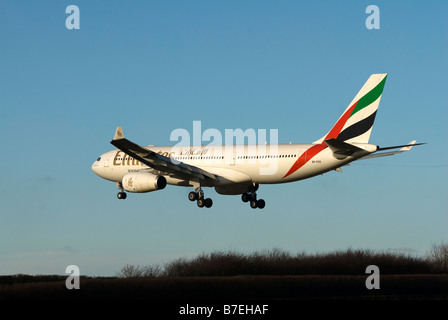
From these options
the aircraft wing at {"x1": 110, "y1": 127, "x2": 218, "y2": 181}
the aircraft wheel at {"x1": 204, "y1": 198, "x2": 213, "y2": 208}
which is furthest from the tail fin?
the aircraft wheel at {"x1": 204, "y1": 198, "x2": 213, "y2": 208}

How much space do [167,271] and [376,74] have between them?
19731 mm

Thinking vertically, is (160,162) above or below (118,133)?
below

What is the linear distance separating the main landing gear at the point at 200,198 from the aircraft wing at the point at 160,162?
1307 millimetres

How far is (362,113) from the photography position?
5928 cm

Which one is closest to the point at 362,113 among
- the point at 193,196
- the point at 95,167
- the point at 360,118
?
the point at 360,118

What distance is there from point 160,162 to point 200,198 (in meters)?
4.65

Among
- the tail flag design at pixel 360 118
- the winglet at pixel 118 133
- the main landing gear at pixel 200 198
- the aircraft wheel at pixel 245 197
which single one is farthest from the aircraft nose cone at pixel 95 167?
the tail flag design at pixel 360 118

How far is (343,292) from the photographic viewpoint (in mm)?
57969

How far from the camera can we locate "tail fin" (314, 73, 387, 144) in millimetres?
58844

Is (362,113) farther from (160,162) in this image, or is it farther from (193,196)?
(160,162)
